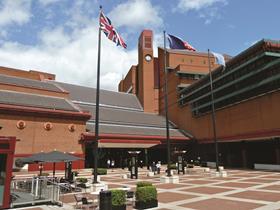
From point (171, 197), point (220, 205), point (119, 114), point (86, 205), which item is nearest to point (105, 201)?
point (86, 205)

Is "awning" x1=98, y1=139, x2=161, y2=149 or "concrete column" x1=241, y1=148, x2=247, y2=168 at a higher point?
"awning" x1=98, y1=139, x2=161, y2=149

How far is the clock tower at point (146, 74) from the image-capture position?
2726 inches

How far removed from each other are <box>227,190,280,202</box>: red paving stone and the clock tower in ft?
171

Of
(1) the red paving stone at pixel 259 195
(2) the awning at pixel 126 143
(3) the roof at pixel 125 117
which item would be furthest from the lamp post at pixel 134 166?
(3) the roof at pixel 125 117

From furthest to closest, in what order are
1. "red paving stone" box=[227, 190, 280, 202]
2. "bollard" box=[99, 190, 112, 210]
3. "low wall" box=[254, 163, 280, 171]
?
"low wall" box=[254, 163, 280, 171] → "red paving stone" box=[227, 190, 280, 202] → "bollard" box=[99, 190, 112, 210]

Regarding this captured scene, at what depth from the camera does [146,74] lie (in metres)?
70.6

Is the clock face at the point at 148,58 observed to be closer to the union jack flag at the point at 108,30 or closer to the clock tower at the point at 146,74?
the clock tower at the point at 146,74

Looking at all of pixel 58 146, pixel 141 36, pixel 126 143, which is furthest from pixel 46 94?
pixel 141 36

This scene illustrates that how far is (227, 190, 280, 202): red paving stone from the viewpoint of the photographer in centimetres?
1478

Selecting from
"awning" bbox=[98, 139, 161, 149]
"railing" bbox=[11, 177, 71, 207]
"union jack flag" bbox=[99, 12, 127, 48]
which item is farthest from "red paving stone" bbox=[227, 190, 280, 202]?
"awning" bbox=[98, 139, 161, 149]

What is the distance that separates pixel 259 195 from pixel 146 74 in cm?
5624

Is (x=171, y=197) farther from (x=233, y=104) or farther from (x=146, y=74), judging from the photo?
(x=146, y=74)

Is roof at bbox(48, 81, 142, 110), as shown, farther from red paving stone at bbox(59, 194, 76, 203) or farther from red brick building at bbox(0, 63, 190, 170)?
red paving stone at bbox(59, 194, 76, 203)

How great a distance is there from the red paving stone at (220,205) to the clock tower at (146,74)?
5448 centimetres
